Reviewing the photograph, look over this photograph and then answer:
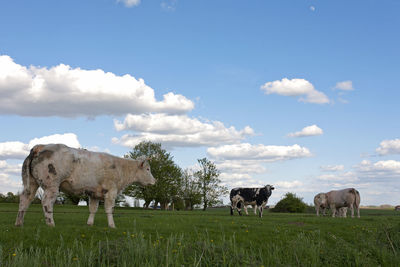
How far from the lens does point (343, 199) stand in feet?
113

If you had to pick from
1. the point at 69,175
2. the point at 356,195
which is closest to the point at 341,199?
the point at 356,195

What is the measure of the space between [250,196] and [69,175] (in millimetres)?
21812

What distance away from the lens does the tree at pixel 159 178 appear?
2564 inches

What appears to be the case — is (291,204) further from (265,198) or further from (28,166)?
(28,166)

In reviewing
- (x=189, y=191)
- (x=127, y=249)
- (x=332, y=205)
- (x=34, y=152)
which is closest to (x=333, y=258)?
(x=127, y=249)

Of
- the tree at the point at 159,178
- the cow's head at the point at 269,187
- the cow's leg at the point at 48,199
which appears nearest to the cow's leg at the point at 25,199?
the cow's leg at the point at 48,199

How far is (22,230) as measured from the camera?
12.5m

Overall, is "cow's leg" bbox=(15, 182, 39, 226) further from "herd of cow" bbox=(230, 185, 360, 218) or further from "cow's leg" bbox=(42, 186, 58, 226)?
"herd of cow" bbox=(230, 185, 360, 218)

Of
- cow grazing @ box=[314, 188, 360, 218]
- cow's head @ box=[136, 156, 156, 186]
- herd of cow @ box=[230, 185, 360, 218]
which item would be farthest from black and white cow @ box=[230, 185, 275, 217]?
cow's head @ box=[136, 156, 156, 186]

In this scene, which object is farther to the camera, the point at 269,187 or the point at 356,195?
the point at 356,195

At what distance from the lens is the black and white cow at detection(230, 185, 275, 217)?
109 ft

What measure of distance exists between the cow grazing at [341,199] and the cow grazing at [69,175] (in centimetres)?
2419

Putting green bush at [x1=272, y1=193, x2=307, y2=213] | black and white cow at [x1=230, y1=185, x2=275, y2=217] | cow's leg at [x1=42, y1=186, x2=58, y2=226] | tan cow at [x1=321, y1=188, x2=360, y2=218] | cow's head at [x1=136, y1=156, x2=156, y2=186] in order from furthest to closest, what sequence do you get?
1. green bush at [x1=272, y1=193, x2=307, y2=213]
2. tan cow at [x1=321, y1=188, x2=360, y2=218]
3. black and white cow at [x1=230, y1=185, x2=275, y2=217]
4. cow's head at [x1=136, y1=156, x2=156, y2=186]
5. cow's leg at [x1=42, y1=186, x2=58, y2=226]

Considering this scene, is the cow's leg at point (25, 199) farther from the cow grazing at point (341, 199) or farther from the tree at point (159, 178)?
the tree at point (159, 178)
